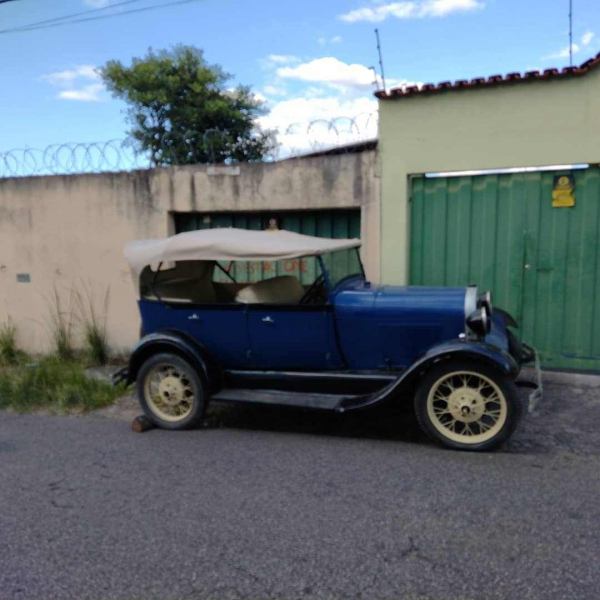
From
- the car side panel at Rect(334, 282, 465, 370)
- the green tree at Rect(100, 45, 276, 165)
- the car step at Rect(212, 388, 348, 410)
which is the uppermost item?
→ the green tree at Rect(100, 45, 276, 165)

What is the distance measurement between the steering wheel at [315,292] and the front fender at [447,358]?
1.01 metres

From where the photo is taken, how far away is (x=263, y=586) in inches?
118

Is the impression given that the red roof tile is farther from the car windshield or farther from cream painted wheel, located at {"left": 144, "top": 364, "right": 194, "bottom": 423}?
cream painted wheel, located at {"left": 144, "top": 364, "right": 194, "bottom": 423}

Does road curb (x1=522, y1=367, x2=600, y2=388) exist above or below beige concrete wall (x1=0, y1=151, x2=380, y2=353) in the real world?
below

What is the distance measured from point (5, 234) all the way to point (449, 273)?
6864 millimetres

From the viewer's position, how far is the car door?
523 centimetres

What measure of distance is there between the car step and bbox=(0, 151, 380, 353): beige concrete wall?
2.68 meters

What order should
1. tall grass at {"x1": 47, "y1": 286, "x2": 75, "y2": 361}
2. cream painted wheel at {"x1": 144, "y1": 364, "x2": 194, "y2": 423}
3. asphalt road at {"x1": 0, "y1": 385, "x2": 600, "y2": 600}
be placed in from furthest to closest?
1. tall grass at {"x1": 47, "y1": 286, "x2": 75, "y2": 361}
2. cream painted wheel at {"x1": 144, "y1": 364, "x2": 194, "y2": 423}
3. asphalt road at {"x1": 0, "y1": 385, "x2": 600, "y2": 600}

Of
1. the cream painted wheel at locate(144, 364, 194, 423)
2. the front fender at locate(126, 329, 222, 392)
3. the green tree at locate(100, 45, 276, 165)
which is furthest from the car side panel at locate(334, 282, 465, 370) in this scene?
the green tree at locate(100, 45, 276, 165)

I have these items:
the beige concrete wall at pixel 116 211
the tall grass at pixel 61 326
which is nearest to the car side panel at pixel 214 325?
the beige concrete wall at pixel 116 211

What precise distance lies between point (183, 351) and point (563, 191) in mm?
4396

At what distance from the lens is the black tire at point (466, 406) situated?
15.0 feet

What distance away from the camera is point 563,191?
654cm

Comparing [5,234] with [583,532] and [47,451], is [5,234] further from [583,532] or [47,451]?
[583,532]
